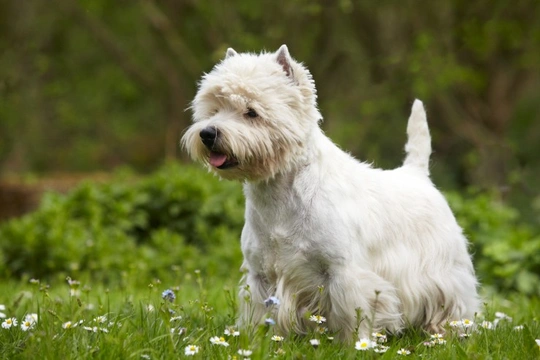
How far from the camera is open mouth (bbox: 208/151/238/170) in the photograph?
3664 millimetres

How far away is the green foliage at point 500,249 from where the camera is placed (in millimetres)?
6918

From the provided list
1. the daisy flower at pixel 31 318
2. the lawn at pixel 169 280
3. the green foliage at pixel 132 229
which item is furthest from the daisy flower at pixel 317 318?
the green foliage at pixel 132 229

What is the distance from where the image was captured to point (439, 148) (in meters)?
13.4

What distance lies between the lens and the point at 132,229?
27.0 feet

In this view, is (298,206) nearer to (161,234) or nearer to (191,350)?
(191,350)

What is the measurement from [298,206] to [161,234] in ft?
14.4

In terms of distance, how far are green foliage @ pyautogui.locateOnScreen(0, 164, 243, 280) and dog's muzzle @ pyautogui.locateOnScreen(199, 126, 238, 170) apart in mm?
3339

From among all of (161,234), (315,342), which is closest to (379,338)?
(315,342)

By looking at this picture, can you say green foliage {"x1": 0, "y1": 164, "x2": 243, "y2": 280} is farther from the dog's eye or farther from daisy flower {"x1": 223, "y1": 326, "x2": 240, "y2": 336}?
the dog's eye

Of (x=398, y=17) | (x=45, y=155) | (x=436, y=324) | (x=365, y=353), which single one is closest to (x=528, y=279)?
(x=436, y=324)

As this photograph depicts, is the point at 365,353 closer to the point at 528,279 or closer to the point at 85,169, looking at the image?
the point at 528,279

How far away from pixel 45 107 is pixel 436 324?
1612cm

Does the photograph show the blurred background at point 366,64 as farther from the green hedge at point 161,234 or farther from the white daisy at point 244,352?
the white daisy at point 244,352

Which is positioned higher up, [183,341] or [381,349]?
[381,349]
